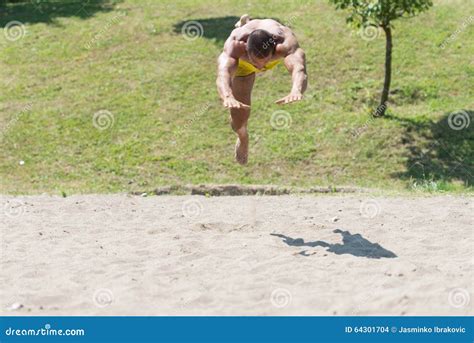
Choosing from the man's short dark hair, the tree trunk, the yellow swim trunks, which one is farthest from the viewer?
the tree trunk

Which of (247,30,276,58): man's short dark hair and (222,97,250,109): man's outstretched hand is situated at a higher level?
(247,30,276,58): man's short dark hair

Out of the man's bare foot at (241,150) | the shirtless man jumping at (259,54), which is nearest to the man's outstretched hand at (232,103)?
the shirtless man jumping at (259,54)

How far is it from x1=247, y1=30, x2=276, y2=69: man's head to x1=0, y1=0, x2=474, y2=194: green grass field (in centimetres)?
589

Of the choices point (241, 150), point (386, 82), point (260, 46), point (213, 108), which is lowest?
point (213, 108)

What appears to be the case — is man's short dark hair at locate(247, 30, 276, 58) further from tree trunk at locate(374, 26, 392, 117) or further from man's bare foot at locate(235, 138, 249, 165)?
tree trunk at locate(374, 26, 392, 117)

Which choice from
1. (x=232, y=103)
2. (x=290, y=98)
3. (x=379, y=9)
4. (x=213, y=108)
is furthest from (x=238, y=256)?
(x=213, y=108)

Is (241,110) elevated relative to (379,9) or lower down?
lower down

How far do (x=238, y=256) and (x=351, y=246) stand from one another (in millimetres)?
1429

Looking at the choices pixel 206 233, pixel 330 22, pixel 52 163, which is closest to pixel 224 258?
pixel 206 233

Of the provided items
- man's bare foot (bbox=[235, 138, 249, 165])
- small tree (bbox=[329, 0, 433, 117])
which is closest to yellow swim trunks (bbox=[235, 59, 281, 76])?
man's bare foot (bbox=[235, 138, 249, 165])

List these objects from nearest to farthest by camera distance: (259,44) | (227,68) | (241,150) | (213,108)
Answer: (259,44) → (227,68) → (241,150) → (213,108)

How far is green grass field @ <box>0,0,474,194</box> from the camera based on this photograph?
1480 cm

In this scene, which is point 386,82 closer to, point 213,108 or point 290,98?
point 213,108

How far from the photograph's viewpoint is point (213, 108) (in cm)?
A: 1700
